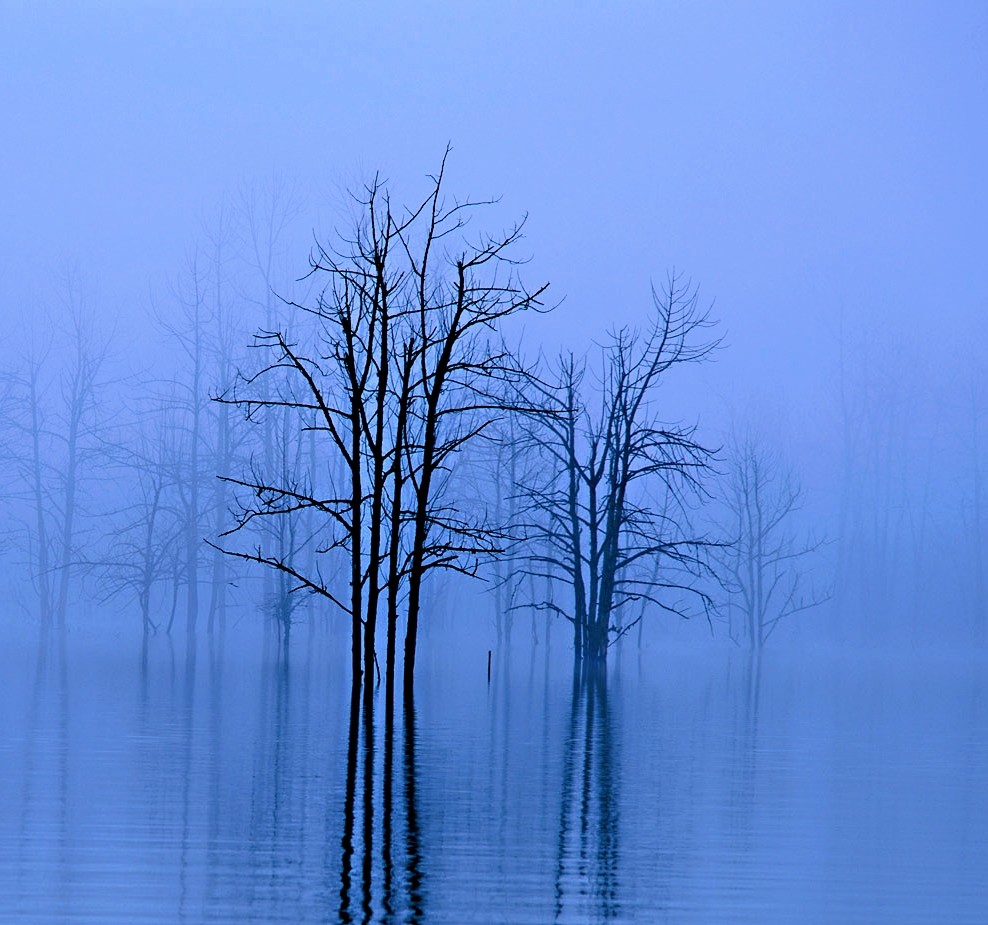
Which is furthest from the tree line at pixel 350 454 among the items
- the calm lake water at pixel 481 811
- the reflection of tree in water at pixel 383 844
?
the reflection of tree in water at pixel 383 844

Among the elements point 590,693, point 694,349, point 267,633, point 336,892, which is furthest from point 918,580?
point 336,892

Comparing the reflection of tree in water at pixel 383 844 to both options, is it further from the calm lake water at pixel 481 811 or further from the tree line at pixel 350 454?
the tree line at pixel 350 454

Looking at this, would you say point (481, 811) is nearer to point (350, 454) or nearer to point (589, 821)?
point (589, 821)

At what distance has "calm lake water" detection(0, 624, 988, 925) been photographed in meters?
6.52

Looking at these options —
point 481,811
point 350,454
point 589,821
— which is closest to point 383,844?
point 481,811

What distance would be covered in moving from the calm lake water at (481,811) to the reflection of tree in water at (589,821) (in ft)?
0.10

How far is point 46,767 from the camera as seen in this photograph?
429 inches

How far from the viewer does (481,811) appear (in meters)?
9.17

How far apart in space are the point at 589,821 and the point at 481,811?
764 mm

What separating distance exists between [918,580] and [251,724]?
58.6 m

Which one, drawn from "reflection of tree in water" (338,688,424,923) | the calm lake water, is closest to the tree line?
the calm lake water

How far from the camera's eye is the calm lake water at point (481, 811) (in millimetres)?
6516

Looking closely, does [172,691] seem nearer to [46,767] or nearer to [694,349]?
[46,767]

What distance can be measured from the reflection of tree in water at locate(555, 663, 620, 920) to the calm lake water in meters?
0.03
